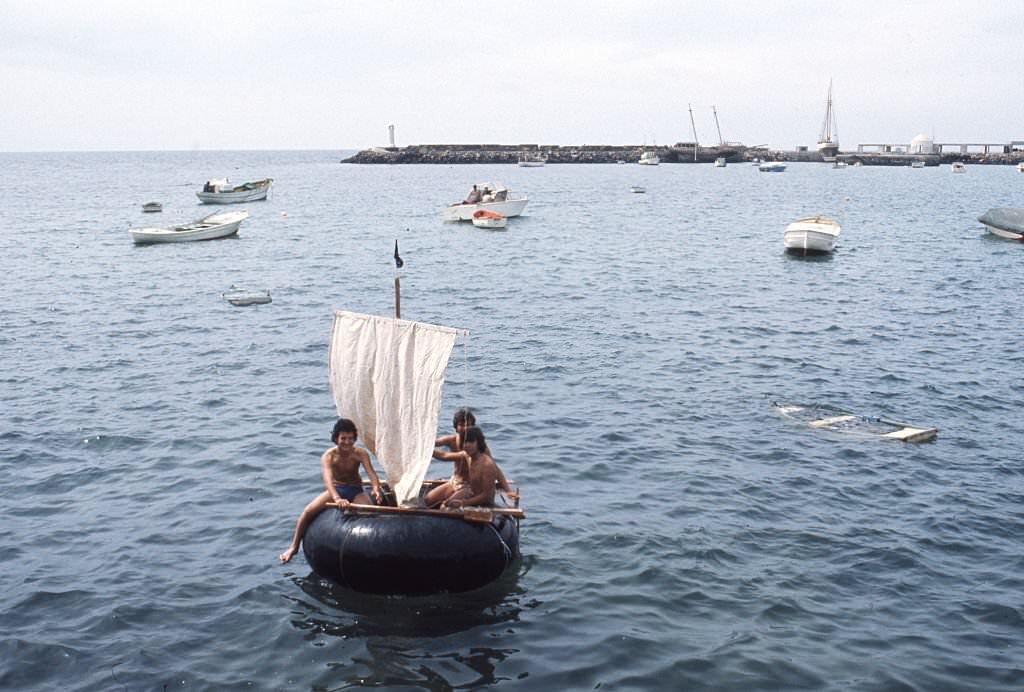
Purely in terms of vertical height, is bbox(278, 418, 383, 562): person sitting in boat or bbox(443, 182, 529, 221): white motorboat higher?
bbox(443, 182, 529, 221): white motorboat

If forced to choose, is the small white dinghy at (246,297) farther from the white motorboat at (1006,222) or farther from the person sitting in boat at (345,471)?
the white motorboat at (1006,222)

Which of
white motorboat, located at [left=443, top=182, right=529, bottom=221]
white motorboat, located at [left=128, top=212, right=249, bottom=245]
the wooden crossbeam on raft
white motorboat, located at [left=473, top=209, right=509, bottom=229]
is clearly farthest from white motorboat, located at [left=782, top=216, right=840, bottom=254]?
the wooden crossbeam on raft

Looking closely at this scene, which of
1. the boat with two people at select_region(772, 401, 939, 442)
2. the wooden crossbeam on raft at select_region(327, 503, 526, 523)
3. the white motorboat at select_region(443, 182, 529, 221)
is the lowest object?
the boat with two people at select_region(772, 401, 939, 442)

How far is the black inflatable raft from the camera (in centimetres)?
1384

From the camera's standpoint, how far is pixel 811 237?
54.3m

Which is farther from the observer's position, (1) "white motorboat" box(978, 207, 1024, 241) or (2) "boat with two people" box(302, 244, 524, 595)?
(1) "white motorboat" box(978, 207, 1024, 241)

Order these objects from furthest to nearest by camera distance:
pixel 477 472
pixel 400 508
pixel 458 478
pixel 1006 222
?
pixel 1006 222 → pixel 458 478 → pixel 477 472 → pixel 400 508

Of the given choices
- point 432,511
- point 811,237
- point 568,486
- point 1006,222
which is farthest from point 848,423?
point 1006,222

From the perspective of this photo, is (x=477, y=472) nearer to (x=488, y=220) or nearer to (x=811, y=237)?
(x=811, y=237)

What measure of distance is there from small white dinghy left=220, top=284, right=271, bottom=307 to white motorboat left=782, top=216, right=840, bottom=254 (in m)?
30.2

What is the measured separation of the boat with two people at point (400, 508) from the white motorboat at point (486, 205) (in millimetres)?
57717

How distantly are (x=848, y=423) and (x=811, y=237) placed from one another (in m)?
33.4

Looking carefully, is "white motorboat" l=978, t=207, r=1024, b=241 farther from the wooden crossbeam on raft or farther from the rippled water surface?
the wooden crossbeam on raft

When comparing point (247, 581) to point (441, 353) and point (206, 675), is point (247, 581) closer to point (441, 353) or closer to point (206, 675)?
point (206, 675)
